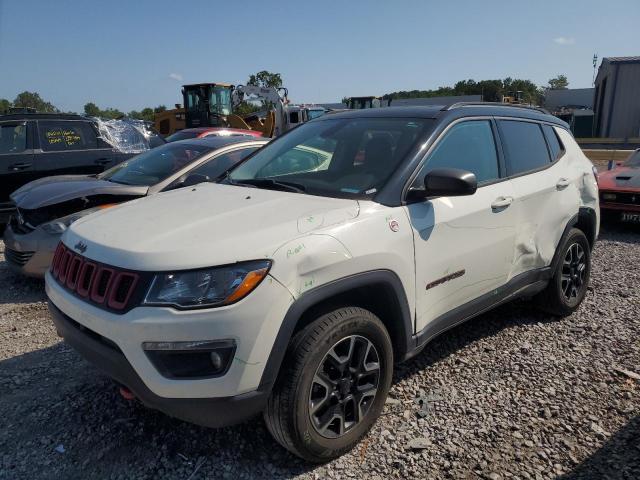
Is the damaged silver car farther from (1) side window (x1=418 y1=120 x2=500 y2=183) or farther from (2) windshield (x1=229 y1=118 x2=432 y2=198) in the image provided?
(1) side window (x1=418 y1=120 x2=500 y2=183)

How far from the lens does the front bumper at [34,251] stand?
16.2 feet

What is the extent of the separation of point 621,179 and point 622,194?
42cm

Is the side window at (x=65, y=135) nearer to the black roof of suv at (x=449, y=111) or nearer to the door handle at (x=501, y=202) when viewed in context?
the black roof of suv at (x=449, y=111)

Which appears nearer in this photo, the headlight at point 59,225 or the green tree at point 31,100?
the headlight at point 59,225

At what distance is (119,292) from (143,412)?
1.13 metres

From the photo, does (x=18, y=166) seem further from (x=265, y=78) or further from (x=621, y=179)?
(x=265, y=78)

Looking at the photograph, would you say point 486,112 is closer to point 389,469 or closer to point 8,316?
point 389,469

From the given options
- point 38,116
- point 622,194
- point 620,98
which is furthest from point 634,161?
point 620,98

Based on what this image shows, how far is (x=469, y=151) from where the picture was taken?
11.0ft

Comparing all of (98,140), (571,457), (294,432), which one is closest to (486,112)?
(571,457)

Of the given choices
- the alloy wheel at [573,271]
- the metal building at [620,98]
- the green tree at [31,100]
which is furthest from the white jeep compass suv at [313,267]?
the green tree at [31,100]

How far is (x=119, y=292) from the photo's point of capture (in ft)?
7.31

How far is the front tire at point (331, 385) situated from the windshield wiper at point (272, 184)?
0.91 m

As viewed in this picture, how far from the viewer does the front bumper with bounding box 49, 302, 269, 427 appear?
7.05 feet
